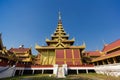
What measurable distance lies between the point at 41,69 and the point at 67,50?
25.7 feet

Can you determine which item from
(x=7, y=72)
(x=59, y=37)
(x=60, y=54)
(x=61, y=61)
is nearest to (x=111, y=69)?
(x=61, y=61)

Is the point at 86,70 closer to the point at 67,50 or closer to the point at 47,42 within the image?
the point at 67,50

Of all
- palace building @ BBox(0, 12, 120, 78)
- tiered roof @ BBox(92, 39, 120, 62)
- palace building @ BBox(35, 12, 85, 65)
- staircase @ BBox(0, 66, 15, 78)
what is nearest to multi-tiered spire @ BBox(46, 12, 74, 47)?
palace building @ BBox(0, 12, 120, 78)

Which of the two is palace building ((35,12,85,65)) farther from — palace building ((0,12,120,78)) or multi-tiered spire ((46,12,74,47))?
multi-tiered spire ((46,12,74,47))

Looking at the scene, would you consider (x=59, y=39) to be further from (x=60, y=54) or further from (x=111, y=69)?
(x=111, y=69)

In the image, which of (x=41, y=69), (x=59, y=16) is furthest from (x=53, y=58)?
(x=59, y=16)

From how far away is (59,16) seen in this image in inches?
1763

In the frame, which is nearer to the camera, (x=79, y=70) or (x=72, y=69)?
(x=72, y=69)

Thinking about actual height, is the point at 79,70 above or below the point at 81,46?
below

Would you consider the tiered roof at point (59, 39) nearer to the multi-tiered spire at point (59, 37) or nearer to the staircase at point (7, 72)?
the multi-tiered spire at point (59, 37)

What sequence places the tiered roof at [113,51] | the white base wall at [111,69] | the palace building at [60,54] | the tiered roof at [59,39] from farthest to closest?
the tiered roof at [59,39] < the palace building at [60,54] < the tiered roof at [113,51] < the white base wall at [111,69]

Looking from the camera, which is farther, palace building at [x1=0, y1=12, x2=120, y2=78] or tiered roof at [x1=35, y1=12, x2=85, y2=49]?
tiered roof at [x1=35, y1=12, x2=85, y2=49]

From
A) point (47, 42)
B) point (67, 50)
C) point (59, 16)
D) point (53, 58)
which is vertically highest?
point (59, 16)

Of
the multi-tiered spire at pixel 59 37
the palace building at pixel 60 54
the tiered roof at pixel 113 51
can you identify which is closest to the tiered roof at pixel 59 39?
the multi-tiered spire at pixel 59 37
